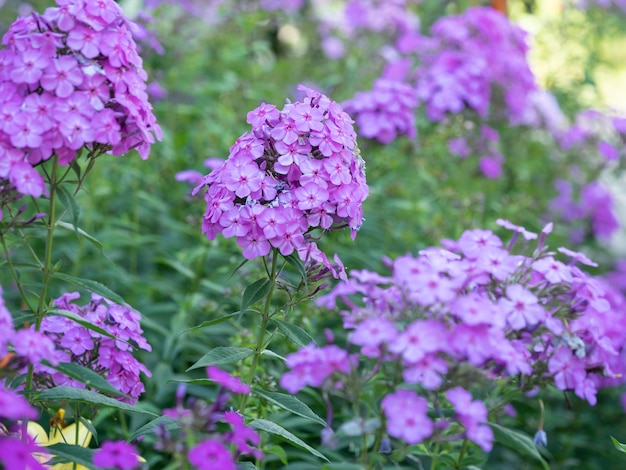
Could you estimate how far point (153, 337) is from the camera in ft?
12.8

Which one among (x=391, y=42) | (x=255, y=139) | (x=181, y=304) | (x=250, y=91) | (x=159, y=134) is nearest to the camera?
(x=255, y=139)

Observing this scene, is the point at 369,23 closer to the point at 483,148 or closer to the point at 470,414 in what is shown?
the point at 483,148

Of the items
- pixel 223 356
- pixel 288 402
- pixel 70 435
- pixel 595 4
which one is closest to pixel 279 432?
pixel 288 402

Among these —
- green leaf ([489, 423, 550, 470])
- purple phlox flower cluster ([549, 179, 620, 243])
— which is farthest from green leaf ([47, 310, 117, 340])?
purple phlox flower cluster ([549, 179, 620, 243])

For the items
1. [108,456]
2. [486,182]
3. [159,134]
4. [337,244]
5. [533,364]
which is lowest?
[486,182]

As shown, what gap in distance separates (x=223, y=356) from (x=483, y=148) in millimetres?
3374

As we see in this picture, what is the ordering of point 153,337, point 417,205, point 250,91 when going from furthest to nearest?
point 250,91 → point 417,205 → point 153,337

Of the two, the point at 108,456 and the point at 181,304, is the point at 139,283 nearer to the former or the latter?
the point at 181,304

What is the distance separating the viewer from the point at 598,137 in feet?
20.2

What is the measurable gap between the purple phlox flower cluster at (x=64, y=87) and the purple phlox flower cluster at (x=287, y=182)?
32 centimetres

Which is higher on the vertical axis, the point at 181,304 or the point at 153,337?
the point at 181,304

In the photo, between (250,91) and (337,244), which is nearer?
(337,244)

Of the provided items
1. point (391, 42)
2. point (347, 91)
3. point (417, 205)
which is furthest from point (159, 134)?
point (391, 42)

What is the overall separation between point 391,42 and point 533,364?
194 inches
